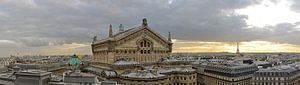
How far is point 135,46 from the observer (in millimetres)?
113875

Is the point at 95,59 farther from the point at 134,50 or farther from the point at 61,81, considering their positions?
the point at 61,81

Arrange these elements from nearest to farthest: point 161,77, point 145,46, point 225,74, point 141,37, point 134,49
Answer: point 161,77 < point 134,49 < point 141,37 < point 145,46 < point 225,74

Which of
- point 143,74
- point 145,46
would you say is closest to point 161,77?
point 143,74

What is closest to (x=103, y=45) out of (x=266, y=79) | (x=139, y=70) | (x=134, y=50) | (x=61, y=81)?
(x=134, y=50)

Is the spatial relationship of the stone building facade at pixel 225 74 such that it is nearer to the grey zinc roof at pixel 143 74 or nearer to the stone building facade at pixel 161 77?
the stone building facade at pixel 161 77

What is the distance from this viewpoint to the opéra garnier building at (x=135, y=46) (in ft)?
365

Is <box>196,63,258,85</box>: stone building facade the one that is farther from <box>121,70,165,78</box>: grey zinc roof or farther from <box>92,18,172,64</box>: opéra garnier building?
<box>121,70,165,78</box>: grey zinc roof

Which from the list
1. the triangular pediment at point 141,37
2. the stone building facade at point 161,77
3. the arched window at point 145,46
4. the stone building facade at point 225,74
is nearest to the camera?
the stone building facade at point 161,77

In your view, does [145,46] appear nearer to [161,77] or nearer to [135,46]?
[135,46]

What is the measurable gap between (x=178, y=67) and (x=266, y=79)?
36443 mm

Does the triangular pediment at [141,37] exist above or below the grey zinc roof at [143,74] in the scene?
above

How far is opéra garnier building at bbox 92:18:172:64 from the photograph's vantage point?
111250 mm

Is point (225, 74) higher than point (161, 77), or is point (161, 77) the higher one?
point (161, 77)

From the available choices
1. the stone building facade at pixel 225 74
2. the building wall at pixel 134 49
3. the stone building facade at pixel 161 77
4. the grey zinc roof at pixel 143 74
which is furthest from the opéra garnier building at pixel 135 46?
the stone building facade at pixel 225 74
